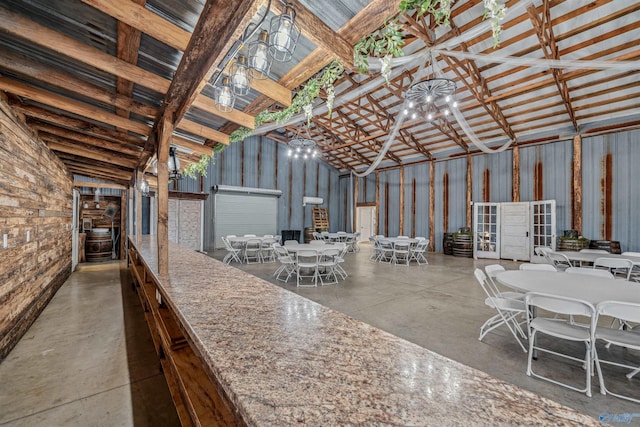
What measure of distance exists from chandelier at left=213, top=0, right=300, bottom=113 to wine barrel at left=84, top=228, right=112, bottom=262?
24.9ft

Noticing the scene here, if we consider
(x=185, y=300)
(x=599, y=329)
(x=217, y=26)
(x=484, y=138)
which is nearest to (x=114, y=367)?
(x=185, y=300)

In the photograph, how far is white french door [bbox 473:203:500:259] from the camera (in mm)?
8777

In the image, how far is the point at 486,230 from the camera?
9070 mm

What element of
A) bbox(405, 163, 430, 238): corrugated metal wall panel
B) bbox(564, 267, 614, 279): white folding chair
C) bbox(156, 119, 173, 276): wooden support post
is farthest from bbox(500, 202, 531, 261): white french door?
bbox(156, 119, 173, 276): wooden support post

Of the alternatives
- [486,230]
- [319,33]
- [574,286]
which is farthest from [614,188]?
[319,33]

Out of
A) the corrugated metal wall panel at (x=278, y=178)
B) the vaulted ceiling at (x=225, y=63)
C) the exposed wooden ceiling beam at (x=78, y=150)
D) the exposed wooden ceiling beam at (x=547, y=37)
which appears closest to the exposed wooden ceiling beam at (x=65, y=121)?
the vaulted ceiling at (x=225, y=63)

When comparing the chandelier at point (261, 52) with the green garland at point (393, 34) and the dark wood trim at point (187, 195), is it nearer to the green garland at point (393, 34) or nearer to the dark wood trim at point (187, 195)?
the green garland at point (393, 34)

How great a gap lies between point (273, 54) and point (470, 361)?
2971mm

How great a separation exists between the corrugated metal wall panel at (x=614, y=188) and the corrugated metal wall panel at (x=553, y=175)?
339mm

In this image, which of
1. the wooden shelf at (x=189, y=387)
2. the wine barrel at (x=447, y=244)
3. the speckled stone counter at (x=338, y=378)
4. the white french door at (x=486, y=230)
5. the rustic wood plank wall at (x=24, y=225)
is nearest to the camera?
the speckled stone counter at (x=338, y=378)

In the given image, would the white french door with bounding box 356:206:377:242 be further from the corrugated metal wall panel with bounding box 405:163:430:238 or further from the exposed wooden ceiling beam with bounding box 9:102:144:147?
the exposed wooden ceiling beam with bounding box 9:102:144:147

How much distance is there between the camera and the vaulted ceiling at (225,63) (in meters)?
1.37

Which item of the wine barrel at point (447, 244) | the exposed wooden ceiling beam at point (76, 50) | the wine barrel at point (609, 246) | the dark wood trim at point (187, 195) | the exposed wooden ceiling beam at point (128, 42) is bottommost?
the wine barrel at point (447, 244)

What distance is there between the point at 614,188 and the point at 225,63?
10.1 m
